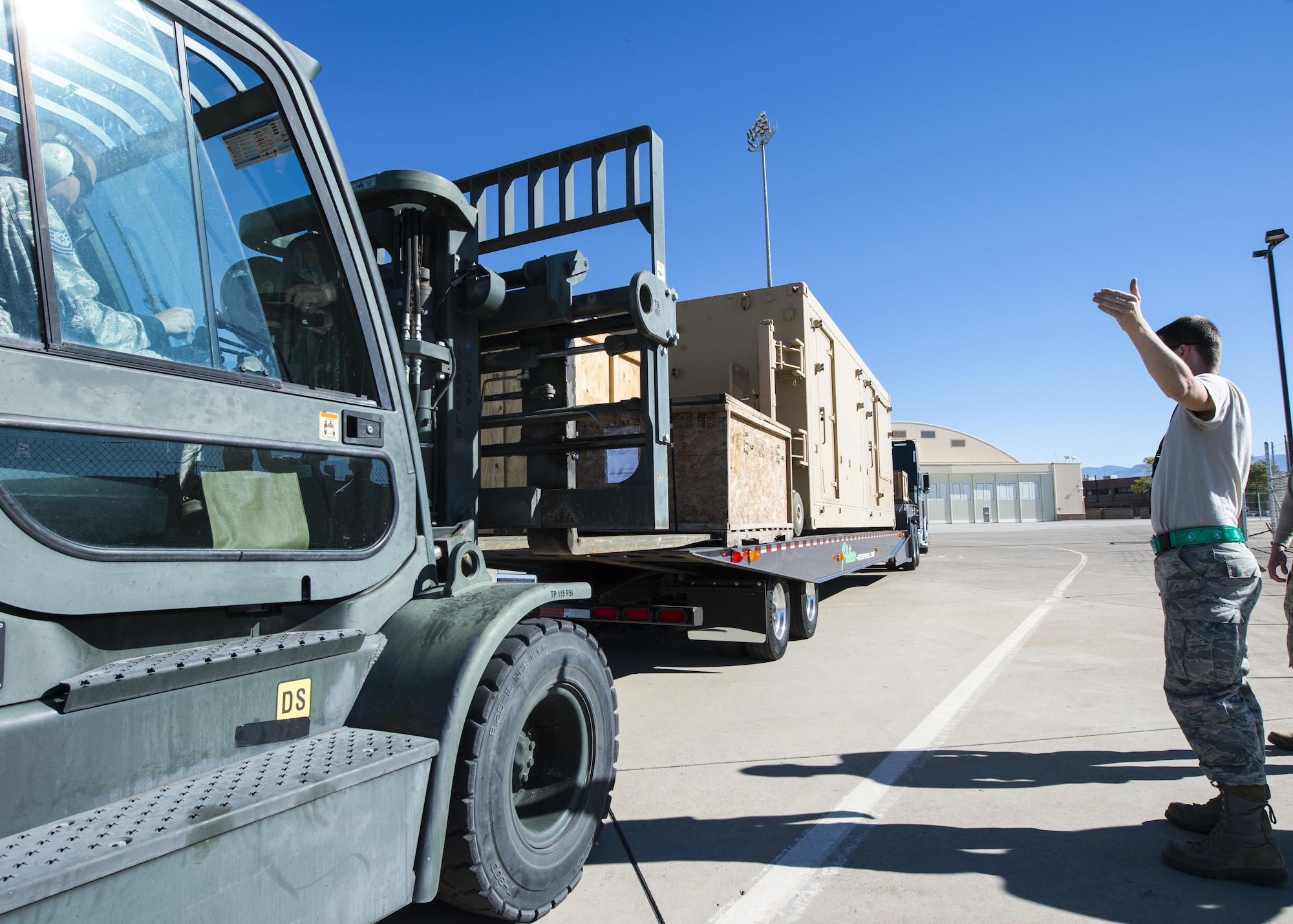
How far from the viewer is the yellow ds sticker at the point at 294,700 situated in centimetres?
200

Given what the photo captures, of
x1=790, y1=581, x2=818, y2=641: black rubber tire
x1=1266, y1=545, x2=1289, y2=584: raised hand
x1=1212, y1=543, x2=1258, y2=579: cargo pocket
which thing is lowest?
x1=790, y1=581, x2=818, y2=641: black rubber tire

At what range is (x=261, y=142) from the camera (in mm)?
2264

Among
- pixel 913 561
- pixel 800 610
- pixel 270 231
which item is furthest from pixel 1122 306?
pixel 913 561

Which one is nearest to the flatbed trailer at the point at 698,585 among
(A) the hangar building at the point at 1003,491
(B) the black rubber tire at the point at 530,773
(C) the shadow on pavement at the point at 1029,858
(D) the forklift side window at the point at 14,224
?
(C) the shadow on pavement at the point at 1029,858

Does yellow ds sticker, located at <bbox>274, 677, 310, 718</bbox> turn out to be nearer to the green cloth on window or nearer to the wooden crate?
the green cloth on window

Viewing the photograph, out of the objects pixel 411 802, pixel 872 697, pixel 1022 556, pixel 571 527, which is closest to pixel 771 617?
pixel 872 697

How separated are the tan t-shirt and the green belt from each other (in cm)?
2

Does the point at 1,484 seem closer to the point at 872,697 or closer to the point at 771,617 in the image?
the point at 872,697

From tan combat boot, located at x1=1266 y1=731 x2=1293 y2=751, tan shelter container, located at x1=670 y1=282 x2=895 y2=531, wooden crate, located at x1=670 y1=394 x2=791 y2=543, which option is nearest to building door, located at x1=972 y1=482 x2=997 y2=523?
tan shelter container, located at x1=670 y1=282 x2=895 y2=531

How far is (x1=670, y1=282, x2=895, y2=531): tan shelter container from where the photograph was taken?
24.8ft

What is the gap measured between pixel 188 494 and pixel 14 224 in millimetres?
668

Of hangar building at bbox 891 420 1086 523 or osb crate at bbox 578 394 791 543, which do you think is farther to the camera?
hangar building at bbox 891 420 1086 523

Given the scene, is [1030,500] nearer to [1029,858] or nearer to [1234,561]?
[1234,561]

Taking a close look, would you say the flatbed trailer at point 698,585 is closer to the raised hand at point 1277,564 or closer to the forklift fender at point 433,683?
the forklift fender at point 433,683
